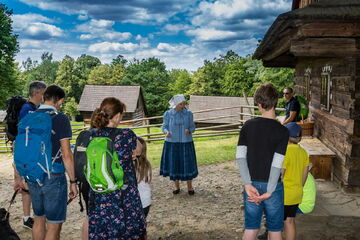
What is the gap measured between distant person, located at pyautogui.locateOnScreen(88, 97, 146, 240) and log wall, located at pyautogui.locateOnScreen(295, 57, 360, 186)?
4.38 metres

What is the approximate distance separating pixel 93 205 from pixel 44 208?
69 centimetres

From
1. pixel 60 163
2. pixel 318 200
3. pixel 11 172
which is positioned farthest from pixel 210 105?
pixel 60 163

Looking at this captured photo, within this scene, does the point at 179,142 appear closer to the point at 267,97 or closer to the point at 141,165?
the point at 141,165

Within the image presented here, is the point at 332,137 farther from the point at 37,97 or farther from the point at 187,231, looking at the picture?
the point at 37,97

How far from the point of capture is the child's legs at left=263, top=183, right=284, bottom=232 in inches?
114

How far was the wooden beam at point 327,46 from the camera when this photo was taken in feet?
16.9

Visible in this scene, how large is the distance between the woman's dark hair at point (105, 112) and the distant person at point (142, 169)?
35 cm

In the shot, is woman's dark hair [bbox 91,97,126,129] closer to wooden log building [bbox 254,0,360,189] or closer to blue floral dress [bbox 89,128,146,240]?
blue floral dress [bbox 89,128,146,240]

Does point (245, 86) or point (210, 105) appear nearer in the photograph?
point (210, 105)

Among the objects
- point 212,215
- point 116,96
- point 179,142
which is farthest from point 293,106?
point 116,96

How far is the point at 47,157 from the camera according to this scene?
3096 mm

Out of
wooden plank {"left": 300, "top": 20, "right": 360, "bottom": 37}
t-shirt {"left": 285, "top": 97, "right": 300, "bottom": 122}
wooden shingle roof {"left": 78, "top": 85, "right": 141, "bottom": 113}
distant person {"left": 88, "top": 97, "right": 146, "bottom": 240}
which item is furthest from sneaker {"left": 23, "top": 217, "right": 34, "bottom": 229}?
wooden shingle roof {"left": 78, "top": 85, "right": 141, "bottom": 113}

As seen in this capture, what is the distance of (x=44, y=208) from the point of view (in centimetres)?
322

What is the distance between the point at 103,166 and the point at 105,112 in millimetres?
457
